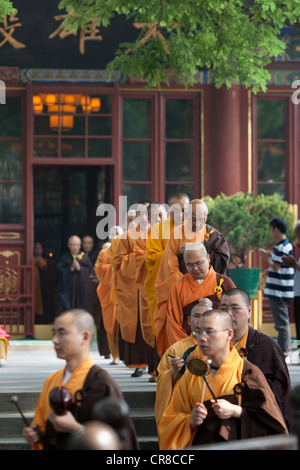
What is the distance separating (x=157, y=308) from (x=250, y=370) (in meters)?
2.29

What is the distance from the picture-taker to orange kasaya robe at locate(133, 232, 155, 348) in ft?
28.4

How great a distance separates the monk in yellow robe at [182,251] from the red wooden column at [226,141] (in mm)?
5142

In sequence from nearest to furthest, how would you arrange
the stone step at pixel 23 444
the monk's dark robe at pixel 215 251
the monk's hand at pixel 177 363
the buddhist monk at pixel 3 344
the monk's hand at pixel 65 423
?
the monk's hand at pixel 65 423
the monk's hand at pixel 177 363
the stone step at pixel 23 444
the monk's dark robe at pixel 215 251
the buddhist monk at pixel 3 344

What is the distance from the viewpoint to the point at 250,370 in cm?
520

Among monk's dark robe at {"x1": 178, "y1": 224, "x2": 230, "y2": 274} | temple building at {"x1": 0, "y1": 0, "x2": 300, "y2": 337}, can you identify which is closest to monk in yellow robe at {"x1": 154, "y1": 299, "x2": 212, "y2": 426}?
monk's dark robe at {"x1": 178, "y1": 224, "x2": 230, "y2": 274}

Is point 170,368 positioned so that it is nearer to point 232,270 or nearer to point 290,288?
point 290,288

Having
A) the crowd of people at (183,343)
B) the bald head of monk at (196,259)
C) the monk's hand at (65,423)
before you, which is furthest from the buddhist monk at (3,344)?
the monk's hand at (65,423)

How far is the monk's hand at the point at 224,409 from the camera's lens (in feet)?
16.5

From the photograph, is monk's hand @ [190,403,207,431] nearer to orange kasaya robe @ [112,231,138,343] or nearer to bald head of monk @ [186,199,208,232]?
bald head of monk @ [186,199,208,232]

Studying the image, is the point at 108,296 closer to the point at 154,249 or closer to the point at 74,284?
the point at 74,284

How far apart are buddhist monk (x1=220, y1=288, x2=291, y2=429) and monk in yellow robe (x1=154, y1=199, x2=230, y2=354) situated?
4.72ft

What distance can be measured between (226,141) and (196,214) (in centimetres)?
551

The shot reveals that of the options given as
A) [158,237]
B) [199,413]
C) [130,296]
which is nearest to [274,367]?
[199,413]

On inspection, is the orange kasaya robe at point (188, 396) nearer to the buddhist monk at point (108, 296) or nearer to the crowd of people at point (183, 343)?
the crowd of people at point (183, 343)
